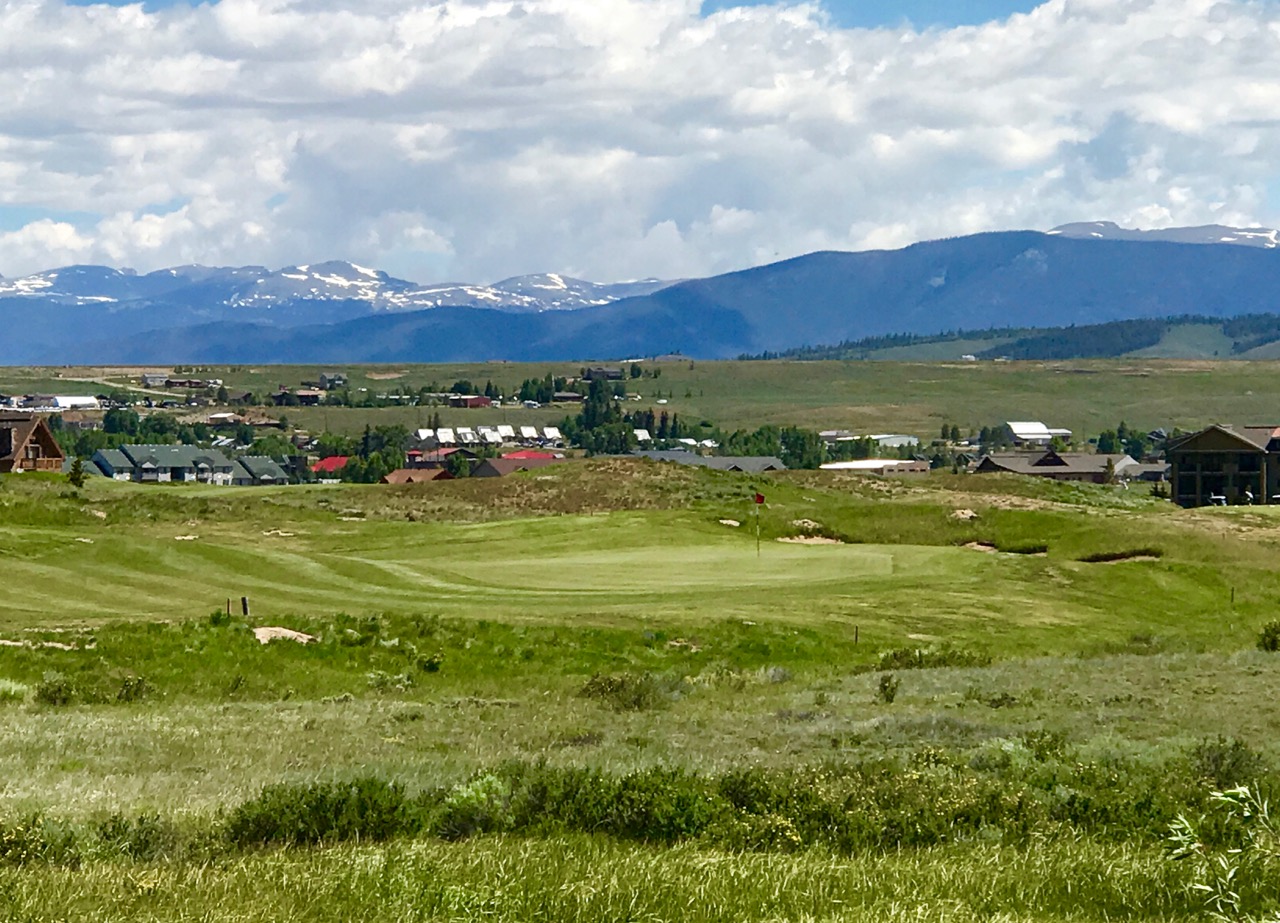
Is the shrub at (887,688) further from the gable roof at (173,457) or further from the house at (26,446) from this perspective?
the gable roof at (173,457)

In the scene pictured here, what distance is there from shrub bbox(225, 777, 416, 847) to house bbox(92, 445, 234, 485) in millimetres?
155304

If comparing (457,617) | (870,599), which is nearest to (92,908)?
(457,617)

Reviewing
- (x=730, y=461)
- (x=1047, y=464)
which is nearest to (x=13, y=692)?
(x=730, y=461)

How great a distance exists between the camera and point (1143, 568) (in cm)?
5569

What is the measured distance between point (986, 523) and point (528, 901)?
196ft

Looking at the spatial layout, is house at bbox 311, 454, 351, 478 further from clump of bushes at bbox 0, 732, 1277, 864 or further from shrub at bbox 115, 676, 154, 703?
clump of bushes at bbox 0, 732, 1277, 864

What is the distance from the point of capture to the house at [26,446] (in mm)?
101625

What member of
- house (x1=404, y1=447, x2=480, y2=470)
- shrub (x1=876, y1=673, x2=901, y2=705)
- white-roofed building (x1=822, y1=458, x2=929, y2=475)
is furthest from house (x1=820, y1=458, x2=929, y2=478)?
shrub (x1=876, y1=673, x2=901, y2=705)

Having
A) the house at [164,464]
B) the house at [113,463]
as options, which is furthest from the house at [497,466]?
the house at [113,463]

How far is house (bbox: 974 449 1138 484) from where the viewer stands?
15738cm

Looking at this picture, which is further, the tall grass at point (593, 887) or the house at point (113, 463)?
the house at point (113, 463)

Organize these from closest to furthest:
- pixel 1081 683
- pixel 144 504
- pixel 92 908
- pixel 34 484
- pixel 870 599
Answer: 1. pixel 92 908
2. pixel 1081 683
3. pixel 870 599
4. pixel 144 504
5. pixel 34 484

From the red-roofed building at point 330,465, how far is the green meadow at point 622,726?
367ft

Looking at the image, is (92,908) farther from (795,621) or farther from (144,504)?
(144,504)
